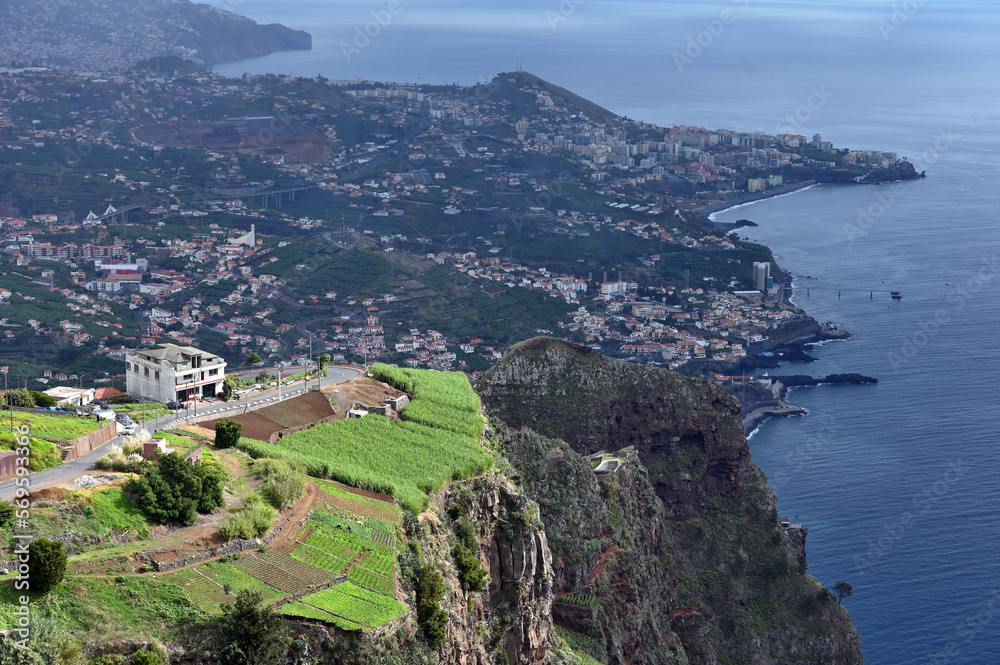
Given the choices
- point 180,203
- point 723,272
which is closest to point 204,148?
point 180,203

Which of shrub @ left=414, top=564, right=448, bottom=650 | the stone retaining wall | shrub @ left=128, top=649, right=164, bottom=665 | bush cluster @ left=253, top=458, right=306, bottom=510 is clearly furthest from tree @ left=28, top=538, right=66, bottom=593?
shrub @ left=414, top=564, right=448, bottom=650

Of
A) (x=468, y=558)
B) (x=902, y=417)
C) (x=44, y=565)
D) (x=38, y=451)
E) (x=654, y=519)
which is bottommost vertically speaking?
(x=902, y=417)

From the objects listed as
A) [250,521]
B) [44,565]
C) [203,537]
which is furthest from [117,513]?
[44,565]

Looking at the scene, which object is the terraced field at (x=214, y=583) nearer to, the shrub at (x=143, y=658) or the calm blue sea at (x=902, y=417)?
the shrub at (x=143, y=658)

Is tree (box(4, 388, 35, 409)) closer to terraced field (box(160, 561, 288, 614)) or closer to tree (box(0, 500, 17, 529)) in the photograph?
tree (box(0, 500, 17, 529))

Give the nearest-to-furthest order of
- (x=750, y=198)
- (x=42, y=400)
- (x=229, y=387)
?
1. (x=42, y=400)
2. (x=229, y=387)
3. (x=750, y=198)

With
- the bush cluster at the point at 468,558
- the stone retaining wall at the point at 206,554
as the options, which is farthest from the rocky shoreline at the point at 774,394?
the stone retaining wall at the point at 206,554

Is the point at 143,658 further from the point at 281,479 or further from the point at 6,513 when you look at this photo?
the point at 281,479
